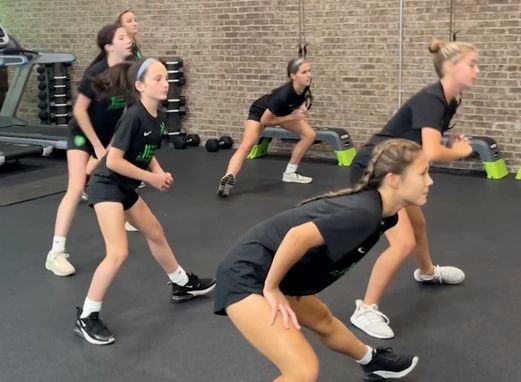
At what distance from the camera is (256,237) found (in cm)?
225

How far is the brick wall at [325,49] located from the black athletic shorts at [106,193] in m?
4.22

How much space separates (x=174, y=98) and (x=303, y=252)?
21.3 feet

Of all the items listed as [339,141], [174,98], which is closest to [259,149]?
→ [339,141]

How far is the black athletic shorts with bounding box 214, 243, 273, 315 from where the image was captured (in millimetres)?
2184

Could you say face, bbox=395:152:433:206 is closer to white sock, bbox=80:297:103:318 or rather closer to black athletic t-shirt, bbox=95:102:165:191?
black athletic t-shirt, bbox=95:102:165:191

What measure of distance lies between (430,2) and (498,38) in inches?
28.8

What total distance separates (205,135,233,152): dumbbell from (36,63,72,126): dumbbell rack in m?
2.29

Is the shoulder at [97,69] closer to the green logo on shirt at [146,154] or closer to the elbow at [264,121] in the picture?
the green logo on shirt at [146,154]

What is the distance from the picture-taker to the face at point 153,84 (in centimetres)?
310

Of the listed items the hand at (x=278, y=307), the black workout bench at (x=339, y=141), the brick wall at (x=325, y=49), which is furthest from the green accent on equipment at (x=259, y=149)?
the hand at (x=278, y=307)

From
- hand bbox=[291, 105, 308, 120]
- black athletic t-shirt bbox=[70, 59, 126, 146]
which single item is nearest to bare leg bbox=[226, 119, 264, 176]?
hand bbox=[291, 105, 308, 120]

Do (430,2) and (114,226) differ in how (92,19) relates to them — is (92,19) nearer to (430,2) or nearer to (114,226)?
(430,2)

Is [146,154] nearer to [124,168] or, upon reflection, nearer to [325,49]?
[124,168]

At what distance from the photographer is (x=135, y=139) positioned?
3.10 metres
